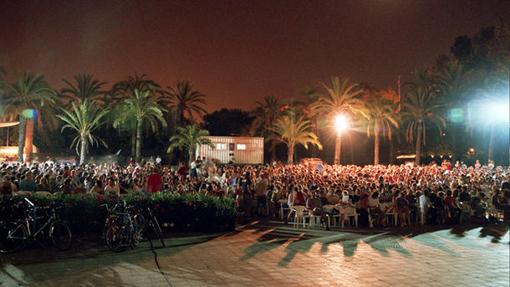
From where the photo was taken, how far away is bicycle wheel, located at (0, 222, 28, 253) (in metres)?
9.70

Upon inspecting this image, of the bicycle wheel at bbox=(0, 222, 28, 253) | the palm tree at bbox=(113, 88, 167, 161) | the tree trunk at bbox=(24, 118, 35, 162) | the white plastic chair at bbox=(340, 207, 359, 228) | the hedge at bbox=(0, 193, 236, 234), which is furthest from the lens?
the palm tree at bbox=(113, 88, 167, 161)

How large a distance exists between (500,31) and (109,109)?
32872mm

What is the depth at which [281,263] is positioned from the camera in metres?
9.10

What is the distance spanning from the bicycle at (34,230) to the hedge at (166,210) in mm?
457

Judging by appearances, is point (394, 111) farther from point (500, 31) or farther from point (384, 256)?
point (384, 256)

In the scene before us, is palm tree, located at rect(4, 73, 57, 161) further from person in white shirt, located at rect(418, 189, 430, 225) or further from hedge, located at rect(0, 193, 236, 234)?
person in white shirt, located at rect(418, 189, 430, 225)

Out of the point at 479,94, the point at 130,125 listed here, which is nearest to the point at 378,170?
the point at 479,94

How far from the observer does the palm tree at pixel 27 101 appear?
35.8m

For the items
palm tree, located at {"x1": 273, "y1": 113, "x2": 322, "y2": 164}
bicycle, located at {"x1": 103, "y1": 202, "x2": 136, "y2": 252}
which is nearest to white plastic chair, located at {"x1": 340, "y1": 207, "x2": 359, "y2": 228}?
bicycle, located at {"x1": 103, "y1": 202, "x2": 136, "y2": 252}

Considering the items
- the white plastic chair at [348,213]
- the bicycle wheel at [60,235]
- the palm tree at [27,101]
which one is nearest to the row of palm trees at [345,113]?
the palm tree at [27,101]

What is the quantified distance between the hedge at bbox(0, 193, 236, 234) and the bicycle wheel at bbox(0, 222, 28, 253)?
0.53m

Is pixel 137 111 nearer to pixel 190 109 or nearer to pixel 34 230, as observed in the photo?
pixel 190 109

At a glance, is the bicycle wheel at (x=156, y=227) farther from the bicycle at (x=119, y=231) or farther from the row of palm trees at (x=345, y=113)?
the row of palm trees at (x=345, y=113)

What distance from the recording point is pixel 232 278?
789 cm
